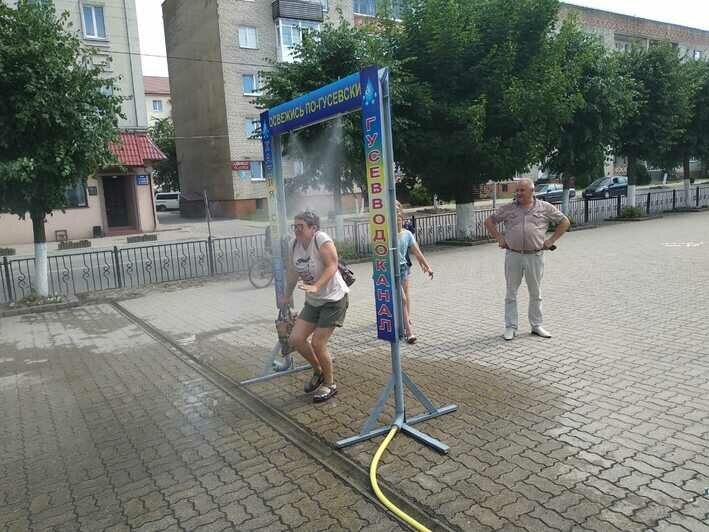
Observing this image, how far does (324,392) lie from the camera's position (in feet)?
16.6

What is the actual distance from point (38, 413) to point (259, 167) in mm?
29792

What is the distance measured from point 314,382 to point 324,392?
0.26m

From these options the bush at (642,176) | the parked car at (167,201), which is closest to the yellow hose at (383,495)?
the parked car at (167,201)

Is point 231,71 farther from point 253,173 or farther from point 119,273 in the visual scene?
point 119,273

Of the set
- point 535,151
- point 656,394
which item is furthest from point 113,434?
point 535,151

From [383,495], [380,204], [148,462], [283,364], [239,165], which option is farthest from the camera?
[239,165]

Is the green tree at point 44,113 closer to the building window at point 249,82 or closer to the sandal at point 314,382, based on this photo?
the sandal at point 314,382

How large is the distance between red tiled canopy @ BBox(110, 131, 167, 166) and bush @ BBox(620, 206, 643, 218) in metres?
20.0

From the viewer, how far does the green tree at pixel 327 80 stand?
13.3 m

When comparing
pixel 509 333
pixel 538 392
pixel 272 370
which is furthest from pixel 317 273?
pixel 509 333

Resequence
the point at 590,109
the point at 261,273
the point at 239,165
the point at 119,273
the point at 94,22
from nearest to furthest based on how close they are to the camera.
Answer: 1. the point at 261,273
2. the point at 119,273
3. the point at 590,109
4. the point at 94,22
5. the point at 239,165

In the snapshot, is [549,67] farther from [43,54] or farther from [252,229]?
[252,229]

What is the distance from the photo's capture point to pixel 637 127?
822 inches

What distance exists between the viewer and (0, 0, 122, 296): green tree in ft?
30.3
